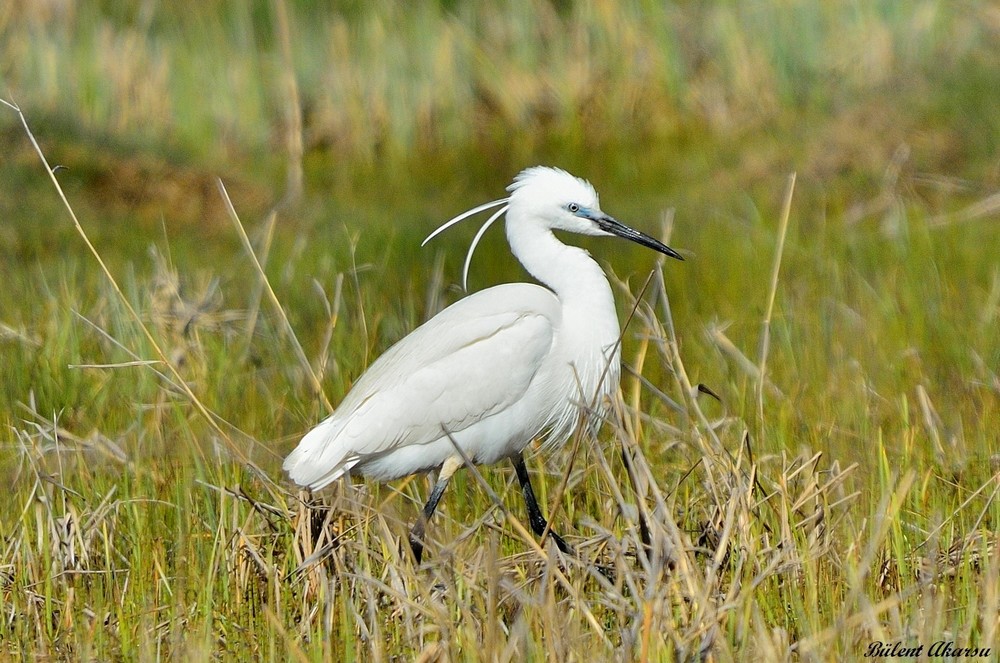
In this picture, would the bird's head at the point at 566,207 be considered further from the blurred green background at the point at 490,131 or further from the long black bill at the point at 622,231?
the blurred green background at the point at 490,131

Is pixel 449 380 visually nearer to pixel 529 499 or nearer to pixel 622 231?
pixel 529 499

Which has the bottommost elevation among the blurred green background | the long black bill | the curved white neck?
the blurred green background

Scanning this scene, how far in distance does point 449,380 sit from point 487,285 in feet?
7.65

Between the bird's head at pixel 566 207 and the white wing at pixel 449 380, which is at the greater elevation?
the bird's head at pixel 566 207

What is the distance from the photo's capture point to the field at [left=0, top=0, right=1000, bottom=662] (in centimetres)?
256

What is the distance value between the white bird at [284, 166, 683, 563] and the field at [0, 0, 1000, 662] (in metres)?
0.10

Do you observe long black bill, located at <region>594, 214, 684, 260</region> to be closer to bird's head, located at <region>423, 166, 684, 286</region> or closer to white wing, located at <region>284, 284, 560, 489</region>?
bird's head, located at <region>423, 166, 684, 286</region>

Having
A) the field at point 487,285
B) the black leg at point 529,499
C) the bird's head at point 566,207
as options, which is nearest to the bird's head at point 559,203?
the bird's head at point 566,207

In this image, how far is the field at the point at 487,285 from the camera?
2.56 metres

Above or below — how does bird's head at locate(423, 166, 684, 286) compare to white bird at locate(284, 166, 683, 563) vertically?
above

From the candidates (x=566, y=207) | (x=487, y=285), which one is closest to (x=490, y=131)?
(x=487, y=285)

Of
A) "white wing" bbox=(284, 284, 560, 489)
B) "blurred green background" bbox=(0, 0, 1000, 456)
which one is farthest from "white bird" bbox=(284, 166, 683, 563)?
"blurred green background" bbox=(0, 0, 1000, 456)

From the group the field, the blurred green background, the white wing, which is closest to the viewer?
the field

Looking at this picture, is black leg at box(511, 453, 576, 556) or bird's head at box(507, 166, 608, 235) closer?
bird's head at box(507, 166, 608, 235)
